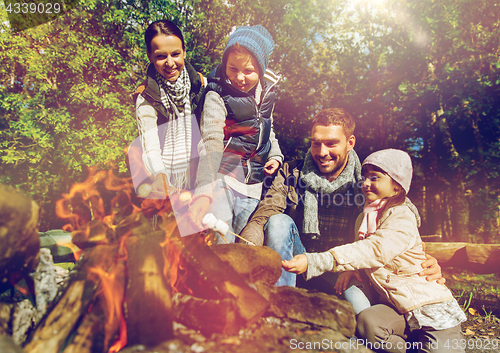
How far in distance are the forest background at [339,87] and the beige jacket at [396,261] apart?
4.22m

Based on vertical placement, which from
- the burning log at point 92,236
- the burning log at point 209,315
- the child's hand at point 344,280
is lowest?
the child's hand at point 344,280

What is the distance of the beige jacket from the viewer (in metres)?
2.22

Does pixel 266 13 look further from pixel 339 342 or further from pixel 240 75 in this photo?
pixel 339 342

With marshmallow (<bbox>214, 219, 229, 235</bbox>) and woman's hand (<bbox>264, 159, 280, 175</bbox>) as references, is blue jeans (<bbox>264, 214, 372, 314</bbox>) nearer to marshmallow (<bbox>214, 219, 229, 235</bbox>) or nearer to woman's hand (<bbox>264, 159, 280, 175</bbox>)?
woman's hand (<bbox>264, 159, 280, 175</bbox>)

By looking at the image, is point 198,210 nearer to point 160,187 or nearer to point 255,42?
point 160,187

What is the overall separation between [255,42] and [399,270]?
258cm

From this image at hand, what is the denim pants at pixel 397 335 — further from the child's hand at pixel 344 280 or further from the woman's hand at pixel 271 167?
the woman's hand at pixel 271 167

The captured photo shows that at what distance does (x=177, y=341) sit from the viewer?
4.75ft

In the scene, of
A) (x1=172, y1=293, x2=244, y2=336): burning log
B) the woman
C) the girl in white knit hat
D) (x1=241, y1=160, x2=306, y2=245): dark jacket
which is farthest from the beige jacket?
the woman

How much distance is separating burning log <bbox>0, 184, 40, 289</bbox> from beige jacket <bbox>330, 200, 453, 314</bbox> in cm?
215

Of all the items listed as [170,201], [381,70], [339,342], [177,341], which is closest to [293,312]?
[339,342]

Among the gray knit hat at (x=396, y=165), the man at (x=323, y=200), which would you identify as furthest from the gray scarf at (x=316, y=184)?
the gray knit hat at (x=396, y=165)

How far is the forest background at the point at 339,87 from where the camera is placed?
5156 millimetres

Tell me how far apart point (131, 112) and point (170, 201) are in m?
4.56
